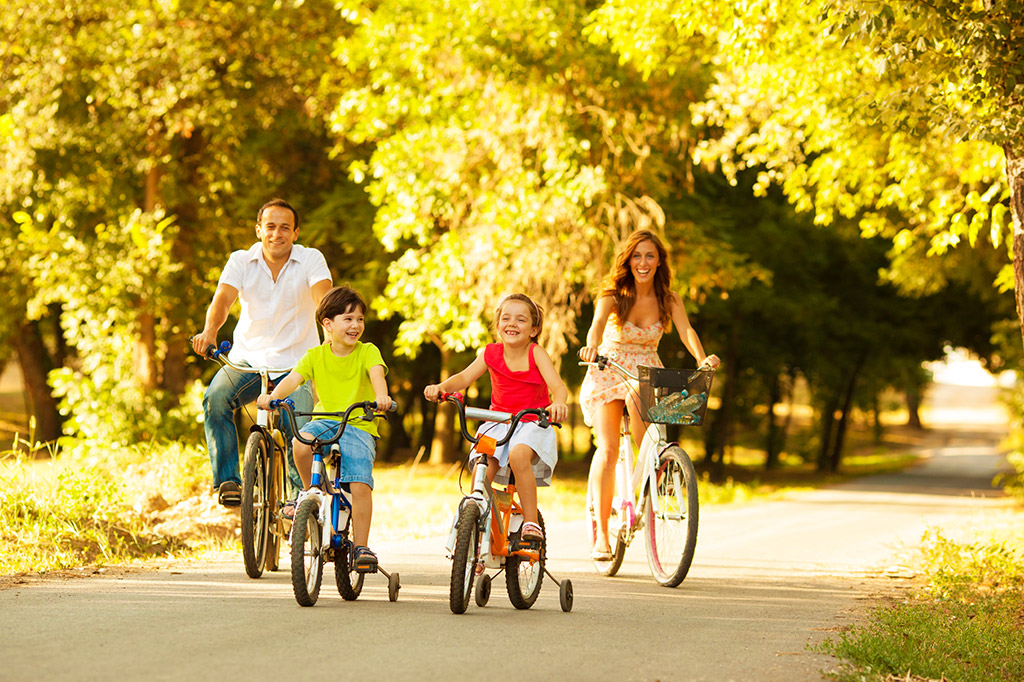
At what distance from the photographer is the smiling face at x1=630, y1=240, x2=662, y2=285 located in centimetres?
745

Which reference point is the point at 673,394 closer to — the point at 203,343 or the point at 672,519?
the point at 672,519

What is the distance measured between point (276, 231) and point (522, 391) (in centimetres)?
192

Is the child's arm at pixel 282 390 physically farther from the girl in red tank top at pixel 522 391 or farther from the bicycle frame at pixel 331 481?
the girl in red tank top at pixel 522 391

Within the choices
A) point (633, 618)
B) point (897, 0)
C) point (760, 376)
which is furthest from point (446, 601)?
point (760, 376)

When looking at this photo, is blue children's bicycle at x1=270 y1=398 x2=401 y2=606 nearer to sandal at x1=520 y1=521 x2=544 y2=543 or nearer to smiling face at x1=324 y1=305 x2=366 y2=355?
smiling face at x1=324 y1=305 x2=366 y2=355

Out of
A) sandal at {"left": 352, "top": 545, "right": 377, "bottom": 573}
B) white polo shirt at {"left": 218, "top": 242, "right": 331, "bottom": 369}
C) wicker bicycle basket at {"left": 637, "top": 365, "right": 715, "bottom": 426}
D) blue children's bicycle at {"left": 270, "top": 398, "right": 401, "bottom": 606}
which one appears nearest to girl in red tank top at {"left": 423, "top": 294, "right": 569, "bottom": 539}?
blue children's bicycle at {"left": 270, "top": 398, "right": 401, "bottom": 606}

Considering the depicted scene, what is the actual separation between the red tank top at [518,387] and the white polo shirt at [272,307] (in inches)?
57.2

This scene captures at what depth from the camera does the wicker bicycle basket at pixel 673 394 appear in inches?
272

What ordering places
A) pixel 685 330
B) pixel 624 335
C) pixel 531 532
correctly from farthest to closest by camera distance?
1. pixel 624 335
2. pixel 685 330
3. pixel 531 532

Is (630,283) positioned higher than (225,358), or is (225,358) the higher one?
(630,283)

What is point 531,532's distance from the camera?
578 centimetres

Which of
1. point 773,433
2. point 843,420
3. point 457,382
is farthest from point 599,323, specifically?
point 773,433

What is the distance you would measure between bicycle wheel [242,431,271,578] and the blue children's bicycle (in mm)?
508

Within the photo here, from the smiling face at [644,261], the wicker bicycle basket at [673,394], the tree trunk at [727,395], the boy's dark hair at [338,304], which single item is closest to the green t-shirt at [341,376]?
the boy's dark hair at [338,304]
